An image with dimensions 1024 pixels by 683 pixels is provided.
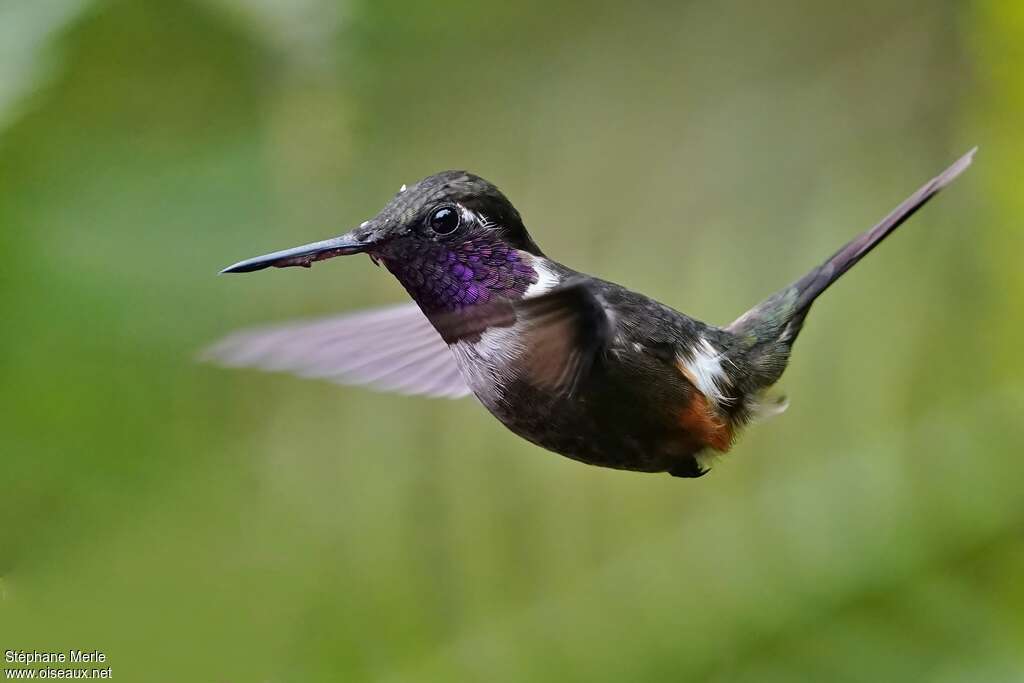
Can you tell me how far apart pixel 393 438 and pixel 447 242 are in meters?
1.32

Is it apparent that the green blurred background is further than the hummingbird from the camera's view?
Yes

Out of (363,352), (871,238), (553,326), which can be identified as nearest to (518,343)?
(553,326)

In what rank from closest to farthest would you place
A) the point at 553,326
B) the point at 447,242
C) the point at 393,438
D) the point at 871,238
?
the point at 553,326, the point at 447,242, the point at 871,238, the point at 393,438

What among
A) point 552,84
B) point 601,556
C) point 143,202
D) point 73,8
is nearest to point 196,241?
point 143,202

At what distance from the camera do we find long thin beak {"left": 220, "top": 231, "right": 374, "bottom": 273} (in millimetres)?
885

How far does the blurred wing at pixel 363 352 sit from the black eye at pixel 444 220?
0.21 meters

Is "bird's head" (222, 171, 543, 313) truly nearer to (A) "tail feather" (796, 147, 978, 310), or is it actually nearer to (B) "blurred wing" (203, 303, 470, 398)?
(B) "blurred wing" (203, 303, 470, 398)

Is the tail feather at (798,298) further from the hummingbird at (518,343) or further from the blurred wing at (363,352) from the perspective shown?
the blurred wing at (363,352)

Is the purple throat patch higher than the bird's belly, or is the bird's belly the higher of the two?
the purple throat patch

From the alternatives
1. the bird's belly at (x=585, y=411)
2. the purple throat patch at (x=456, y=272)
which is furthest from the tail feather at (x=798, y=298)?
the purple throat patch at (x=456, y=272)

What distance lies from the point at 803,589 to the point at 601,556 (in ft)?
1.17

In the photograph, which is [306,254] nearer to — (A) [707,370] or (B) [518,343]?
(B) [518,343]

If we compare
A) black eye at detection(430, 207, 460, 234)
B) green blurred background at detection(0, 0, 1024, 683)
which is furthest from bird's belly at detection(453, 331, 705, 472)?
green blurred background at detection(0, 0, 1024, 683)

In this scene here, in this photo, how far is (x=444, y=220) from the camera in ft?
3.37
